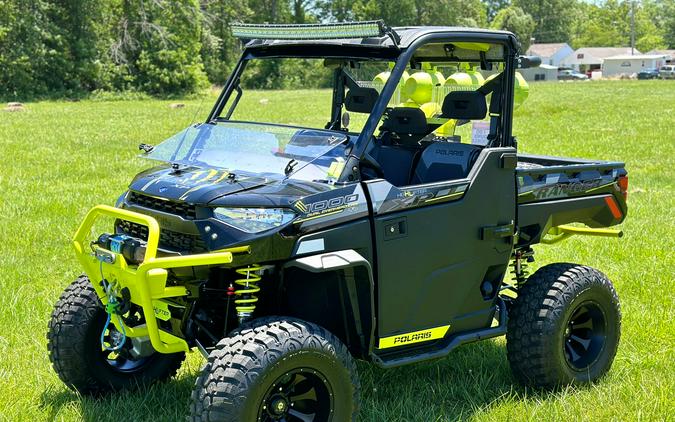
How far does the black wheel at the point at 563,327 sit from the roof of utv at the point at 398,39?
1.54 meters

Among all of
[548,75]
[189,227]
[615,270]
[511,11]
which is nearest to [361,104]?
[189,227]

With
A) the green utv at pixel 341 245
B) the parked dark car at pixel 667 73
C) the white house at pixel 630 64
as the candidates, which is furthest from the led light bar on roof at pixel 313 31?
the white house at pixel 630 64

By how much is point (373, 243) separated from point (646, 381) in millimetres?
2276

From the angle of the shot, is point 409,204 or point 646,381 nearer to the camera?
point 409,204

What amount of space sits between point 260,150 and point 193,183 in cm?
63

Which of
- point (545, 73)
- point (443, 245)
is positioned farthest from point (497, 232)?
point (545, 73)

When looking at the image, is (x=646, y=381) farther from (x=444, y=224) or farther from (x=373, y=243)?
(x=373, y=243)

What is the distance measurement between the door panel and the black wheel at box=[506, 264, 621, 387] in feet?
0.88

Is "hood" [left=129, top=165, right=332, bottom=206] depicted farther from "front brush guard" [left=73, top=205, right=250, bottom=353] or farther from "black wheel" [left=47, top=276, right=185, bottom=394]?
"black wheel" [left=47, top=276, right=185, bottom=394]

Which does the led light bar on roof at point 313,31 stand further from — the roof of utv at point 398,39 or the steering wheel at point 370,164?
the steering wheel at point 370,164

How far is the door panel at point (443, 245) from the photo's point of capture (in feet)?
14.4

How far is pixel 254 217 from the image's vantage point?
399 cm

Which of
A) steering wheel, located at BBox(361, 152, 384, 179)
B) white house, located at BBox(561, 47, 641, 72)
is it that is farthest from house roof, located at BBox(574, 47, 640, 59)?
steering wheel, located at BBox(361, 152, 384, 179)

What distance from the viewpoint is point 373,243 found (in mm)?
4316
